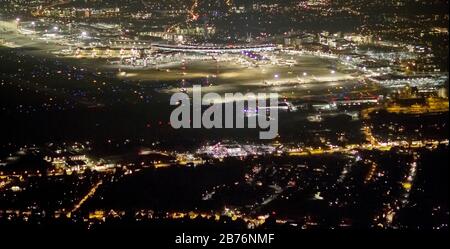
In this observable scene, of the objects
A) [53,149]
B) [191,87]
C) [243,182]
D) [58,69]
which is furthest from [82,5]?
[243,182]

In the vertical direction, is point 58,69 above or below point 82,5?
below

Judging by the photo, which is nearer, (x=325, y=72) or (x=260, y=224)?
(x=260, y=224)

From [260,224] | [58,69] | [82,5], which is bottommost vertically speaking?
[260,224]

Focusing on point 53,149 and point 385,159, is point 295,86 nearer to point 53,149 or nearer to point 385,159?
point 385,159

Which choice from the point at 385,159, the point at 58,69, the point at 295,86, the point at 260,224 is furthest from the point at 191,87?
the point at 260,224

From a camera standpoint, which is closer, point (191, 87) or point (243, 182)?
point (243, 182)

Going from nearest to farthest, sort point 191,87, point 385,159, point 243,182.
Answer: point 243,182
point 385,159
point 191,87
